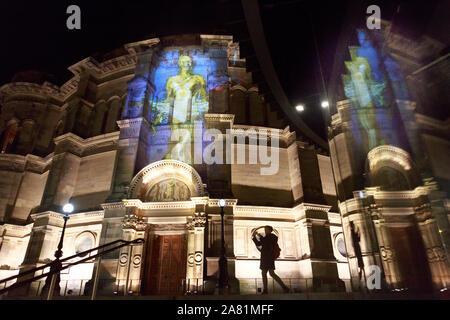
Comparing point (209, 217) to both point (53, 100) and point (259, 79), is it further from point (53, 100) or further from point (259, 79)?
point (53, 100)

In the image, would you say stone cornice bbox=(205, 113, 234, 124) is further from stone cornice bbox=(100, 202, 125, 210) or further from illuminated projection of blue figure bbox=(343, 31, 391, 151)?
illuminated projection of blue figure bbox=(343, 31, 391, 151)

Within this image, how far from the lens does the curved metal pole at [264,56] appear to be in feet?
23.6

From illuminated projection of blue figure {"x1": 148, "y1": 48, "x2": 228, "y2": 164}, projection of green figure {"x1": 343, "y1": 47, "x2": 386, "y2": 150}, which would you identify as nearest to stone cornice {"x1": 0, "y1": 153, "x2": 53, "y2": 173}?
illuminated projection of blue figure {"x1": 148, "y1": 48, "x2": 228, "y2": 164}

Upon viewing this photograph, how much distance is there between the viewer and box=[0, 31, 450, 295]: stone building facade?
48.3 ft

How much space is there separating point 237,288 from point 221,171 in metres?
6.42

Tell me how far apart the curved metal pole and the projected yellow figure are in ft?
28.6

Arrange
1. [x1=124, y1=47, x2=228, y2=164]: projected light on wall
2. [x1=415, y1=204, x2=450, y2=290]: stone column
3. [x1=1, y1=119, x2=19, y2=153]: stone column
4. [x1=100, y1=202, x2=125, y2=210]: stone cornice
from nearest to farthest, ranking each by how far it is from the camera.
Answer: [x1=415, y1=204, x2=450, y2=290]: stone column, [x1=100, y1=202, x2=125, y2=210]: stone cornice, [x1=124, y1=47, x2=228, y2=164]: projected light on wall, [x1=1, y1=119, x2=19, y2=153]: stone column

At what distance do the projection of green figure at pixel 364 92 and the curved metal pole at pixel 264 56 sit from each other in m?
6.79

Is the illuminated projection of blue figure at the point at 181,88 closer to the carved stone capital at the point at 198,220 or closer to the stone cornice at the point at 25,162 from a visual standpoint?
the carved stone capital at the point at 198,220

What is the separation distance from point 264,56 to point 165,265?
12131mm

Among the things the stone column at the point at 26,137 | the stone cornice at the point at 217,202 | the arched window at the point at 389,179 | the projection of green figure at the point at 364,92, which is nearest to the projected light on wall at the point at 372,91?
the projection of green figure at the point at 364,92

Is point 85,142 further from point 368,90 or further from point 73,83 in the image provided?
point 368,90

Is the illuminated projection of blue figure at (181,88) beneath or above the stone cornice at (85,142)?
above

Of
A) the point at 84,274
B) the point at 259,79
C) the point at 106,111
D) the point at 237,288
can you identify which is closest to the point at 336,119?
the point at 259,79
